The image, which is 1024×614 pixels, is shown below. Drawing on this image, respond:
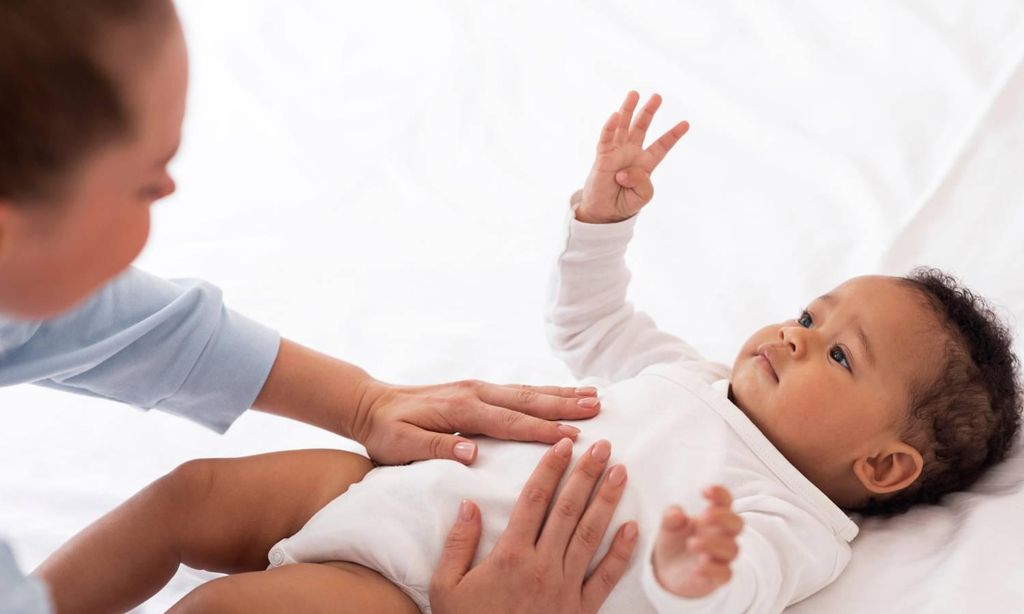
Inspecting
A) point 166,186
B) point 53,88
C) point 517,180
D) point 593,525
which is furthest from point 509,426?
point 517,180

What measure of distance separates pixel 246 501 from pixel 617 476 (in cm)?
39

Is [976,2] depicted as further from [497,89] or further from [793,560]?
[793,560]

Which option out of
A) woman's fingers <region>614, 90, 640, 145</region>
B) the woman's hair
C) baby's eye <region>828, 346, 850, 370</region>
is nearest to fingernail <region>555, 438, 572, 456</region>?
baby's eye <region>828, 346, 850, 370</region>

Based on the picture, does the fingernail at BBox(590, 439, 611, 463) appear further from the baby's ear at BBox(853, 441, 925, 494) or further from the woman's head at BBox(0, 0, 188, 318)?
the woman's head at BBox(0, 0, 188, 318)

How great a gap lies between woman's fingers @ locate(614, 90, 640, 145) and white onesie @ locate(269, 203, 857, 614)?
1.02 ft

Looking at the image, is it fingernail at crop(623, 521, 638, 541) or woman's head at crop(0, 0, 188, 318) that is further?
fingernail at crop(623, 521, 638, 541)

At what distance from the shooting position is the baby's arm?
1.37 m

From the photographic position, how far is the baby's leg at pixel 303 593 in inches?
37.1

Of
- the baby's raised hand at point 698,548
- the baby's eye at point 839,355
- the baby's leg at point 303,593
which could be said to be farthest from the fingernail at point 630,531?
the baby's eye at point 839,355

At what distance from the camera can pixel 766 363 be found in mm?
1224

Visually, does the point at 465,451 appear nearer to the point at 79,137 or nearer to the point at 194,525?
the point at 194,525

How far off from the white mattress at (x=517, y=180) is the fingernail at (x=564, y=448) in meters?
0.35

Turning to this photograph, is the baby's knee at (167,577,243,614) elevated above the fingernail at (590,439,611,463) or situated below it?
below

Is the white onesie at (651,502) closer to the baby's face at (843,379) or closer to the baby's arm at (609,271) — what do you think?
the baby's face at (843,379)
